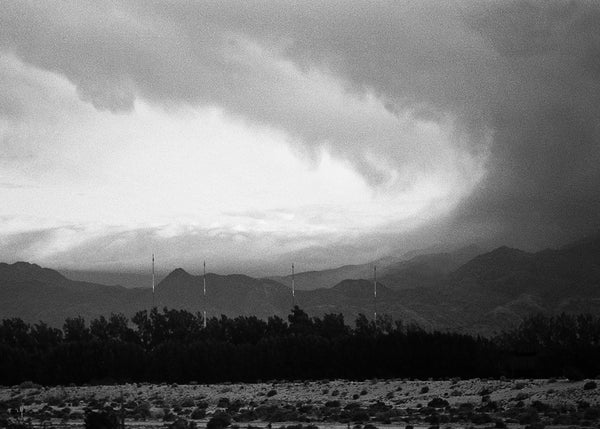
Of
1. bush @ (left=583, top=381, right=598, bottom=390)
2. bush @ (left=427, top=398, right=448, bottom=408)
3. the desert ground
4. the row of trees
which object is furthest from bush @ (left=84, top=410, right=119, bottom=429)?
the row of trees

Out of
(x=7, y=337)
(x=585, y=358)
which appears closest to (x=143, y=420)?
(x=585, y=358)

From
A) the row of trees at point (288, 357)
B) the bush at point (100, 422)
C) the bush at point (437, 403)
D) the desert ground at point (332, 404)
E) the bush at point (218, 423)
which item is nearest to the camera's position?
the bush at point (100, 422)

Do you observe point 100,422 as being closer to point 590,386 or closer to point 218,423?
point 218,423

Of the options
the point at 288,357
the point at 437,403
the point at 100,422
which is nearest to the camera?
the point at 100,422

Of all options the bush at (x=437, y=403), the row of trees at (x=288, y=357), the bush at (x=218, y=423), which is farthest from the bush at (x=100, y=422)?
the row of trees at (x=288, y=357)

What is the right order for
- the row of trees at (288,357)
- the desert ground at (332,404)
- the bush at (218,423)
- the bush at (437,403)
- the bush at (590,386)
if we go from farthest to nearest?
the row of trees at (288,357) < the bush at (437,403) < the bush at (590,386) < the desert ground at (332,404) < the bush at (218,423)

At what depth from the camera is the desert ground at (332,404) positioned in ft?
198

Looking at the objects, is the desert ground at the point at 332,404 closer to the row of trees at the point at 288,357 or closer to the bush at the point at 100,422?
the bush at the point at 100,422

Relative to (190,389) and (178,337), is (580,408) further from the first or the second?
(178,337)

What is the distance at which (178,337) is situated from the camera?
144 m

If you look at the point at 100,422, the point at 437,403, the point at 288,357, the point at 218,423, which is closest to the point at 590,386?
the point at 437,403

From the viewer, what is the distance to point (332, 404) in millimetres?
78812

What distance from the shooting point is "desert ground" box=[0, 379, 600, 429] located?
60438mm

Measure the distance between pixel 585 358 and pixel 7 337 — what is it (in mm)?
83363
